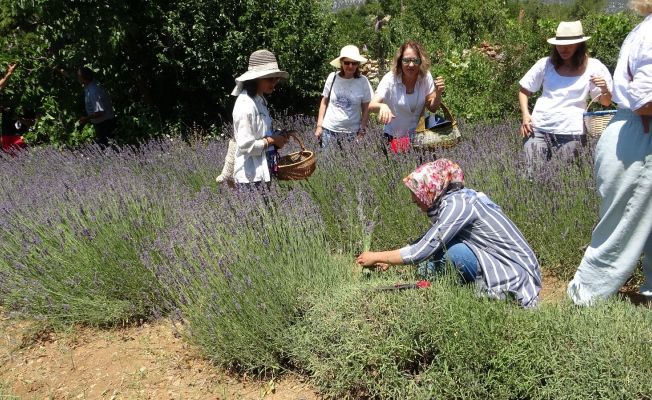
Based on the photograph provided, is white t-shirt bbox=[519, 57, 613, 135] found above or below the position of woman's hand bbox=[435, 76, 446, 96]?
below

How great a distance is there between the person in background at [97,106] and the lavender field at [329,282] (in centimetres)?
247

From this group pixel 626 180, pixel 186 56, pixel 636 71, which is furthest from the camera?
pixel 186 56

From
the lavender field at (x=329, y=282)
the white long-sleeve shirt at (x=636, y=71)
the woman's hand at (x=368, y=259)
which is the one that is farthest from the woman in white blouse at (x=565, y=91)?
the woman's hand at (x=368, y=259)

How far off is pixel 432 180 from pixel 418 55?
6.23 ft

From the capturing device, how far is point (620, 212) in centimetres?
304

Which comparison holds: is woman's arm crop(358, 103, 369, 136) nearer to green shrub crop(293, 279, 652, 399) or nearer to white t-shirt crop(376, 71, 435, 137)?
white t-shirt crop(376, 71, 435, 137)

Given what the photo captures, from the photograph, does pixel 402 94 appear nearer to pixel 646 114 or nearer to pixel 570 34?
pixel 570 34

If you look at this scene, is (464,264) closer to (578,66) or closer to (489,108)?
(578,66)

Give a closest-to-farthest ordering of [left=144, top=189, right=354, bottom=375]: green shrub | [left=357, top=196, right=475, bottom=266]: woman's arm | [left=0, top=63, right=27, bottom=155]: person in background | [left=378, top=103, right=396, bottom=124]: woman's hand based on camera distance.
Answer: [left=357, top=196, right=475, bottom=266]: woman's arm
[left=144, top=189, right=354, bottom=375]: green shrub
[left=378, top=103, right=396, bottom=124]: woman's hand
[left=0, top=63, right=27, bottom=155]: person in background

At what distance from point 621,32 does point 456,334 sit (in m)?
6.27

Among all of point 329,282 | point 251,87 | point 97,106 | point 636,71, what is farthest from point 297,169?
point 97,106

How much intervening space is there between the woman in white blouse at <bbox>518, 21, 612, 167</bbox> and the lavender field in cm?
17

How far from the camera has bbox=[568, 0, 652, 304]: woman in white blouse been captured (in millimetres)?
2860

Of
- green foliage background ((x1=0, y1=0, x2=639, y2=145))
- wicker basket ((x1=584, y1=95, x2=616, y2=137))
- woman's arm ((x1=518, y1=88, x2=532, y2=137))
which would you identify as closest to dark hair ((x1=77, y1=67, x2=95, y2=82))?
green foliage background ((x1=0, y1=0, x2=639, y2=145))
